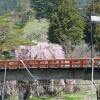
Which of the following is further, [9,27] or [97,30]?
[97,30]

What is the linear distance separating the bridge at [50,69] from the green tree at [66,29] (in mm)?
31401

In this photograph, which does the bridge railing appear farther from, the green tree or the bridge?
the green tree

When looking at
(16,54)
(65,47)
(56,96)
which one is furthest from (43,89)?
(65,47)

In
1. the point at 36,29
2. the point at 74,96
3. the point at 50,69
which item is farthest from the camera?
the point at 36,29

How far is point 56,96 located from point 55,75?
16014 millimetres

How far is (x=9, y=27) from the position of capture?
222 feet

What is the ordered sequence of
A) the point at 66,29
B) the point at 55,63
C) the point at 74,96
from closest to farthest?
the point at 55,63 < the point at 74,96 < the point at 66,29

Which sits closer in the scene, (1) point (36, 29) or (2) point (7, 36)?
(2) point (7, 36)

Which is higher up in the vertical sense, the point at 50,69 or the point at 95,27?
the point at 50,69

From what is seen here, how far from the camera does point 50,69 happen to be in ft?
157

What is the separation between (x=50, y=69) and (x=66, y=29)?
3296 centimetres

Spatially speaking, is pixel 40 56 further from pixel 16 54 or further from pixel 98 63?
pixel 98 63

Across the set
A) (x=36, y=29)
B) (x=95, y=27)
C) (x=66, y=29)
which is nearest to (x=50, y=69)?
(x=95, y=27)

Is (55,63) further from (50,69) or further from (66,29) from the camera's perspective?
(66,29)
